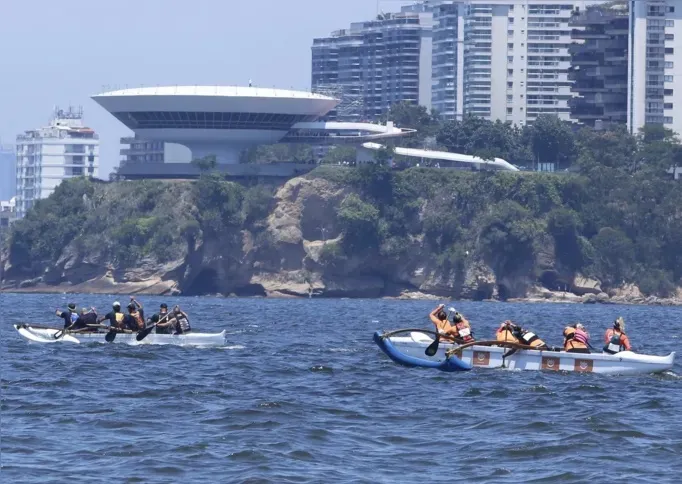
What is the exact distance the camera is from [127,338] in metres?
56.7

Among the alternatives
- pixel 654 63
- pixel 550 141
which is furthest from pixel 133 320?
pixel 654 63

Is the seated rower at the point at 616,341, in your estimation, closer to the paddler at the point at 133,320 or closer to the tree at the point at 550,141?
the paddler at the point at 133,320

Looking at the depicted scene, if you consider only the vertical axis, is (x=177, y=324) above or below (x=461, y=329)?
below

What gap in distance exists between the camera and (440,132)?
18300 cm

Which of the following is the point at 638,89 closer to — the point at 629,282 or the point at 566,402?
the point at 629,282

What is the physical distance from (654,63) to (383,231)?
40.8 m

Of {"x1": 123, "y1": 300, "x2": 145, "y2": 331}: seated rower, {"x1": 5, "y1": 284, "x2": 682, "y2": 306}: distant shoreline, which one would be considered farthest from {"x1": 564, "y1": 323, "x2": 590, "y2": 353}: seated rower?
{"x1": 5, "y1": 284, "x2": 682, "y2": 306}: distant shoreline

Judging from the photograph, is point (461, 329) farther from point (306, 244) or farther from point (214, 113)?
point (214, 113)

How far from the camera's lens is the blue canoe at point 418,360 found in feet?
161

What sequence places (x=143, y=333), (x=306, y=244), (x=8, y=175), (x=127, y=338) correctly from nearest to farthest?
(x=8, y=175) < (x=143, y=333) < (x=127, y=338) < (x=306, y=244)

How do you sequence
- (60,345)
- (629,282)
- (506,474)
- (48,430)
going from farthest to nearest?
(629,282) < (60,345) < (48,430) < (506,474)

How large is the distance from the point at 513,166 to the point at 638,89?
68.5 feet

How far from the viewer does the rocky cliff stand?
160 meters

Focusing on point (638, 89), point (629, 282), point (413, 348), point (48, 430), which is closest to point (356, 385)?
point (413, 348)
